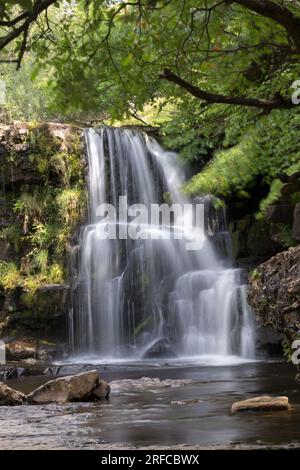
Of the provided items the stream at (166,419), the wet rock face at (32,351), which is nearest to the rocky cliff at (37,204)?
the wet rock face at (32,351)

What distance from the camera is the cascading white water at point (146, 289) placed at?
59.4 feet

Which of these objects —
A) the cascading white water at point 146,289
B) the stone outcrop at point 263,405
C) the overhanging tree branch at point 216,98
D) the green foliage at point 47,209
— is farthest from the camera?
the green foliage at point 47,209

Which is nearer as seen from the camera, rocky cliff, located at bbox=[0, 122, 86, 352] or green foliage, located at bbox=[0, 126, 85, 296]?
rocky cliff, located at bbox=[0, 122, 86, 352]

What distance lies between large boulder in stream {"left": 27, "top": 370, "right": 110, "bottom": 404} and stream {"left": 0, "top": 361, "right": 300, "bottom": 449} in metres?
0.33

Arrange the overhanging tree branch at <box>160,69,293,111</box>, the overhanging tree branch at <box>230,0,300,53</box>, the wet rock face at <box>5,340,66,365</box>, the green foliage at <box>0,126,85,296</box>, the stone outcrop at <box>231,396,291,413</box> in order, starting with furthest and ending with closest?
the green foliage at <box>0,126,85,296</box>, the wet rock face at <box>5,340,66,365</box>, the stone outcrop at <box>231,396,291,413</box>, the overhanging tree branch at <box>160,69,293,111</box>, the overhanging tree branch at <box>230,0,300,53</box>

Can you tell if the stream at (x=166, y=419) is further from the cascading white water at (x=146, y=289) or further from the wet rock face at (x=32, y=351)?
the wet rock face at (x=32, y=351)

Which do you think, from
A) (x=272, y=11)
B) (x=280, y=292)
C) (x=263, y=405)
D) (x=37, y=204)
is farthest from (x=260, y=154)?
(x=37, y=204)

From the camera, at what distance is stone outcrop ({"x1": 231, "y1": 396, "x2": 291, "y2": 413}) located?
7.96 meters

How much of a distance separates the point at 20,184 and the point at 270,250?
8.74 metres

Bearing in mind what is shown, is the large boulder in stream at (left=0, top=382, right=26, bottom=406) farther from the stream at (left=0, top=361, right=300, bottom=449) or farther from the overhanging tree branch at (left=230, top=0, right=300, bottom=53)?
the overhanging tree branch at (left=230, top=0, right=300, bottom=53)

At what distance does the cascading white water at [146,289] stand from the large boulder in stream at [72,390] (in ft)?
24.6

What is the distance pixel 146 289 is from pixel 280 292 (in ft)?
34.8

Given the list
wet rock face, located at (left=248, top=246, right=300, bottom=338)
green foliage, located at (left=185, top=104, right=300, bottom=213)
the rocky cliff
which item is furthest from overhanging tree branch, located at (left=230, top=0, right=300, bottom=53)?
the rocky cliff
